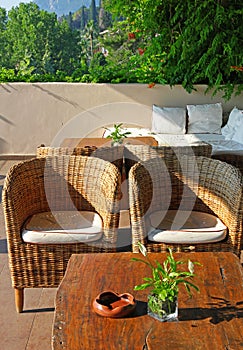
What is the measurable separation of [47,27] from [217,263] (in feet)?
141

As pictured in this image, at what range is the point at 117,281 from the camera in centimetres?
235

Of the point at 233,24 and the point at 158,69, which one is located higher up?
the point at 233,24

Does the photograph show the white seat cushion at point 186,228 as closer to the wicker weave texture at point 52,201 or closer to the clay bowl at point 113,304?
the wicker weave texture at point 52,201

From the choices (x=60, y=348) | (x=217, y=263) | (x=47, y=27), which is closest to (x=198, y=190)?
(x=217, y=263)

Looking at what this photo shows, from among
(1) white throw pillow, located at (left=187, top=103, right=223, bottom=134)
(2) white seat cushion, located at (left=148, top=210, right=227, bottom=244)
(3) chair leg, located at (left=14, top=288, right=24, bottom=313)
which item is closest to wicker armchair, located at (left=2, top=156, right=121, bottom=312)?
(3) chair leg, located at (left=14, top=288, right=24, bottom=313)

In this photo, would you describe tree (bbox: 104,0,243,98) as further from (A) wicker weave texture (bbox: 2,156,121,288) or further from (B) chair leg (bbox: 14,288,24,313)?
(B) chair leg (bbox: 14,288,24,313)

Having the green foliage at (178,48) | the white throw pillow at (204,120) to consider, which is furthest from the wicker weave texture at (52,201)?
the green foliage at (178,48)

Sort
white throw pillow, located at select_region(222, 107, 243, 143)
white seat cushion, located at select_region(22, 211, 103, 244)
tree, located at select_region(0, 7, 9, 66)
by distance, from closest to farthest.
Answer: white seat cushion, located at select_region(22, 211, 103, 244)
white throw pillow, located at select_region(222, 107, 243, 143)
tree, located at select_region(0, 7, 9, 66)

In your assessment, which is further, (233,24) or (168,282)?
(233,24)

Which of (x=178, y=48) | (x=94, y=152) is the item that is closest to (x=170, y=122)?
(x=178, y=48)

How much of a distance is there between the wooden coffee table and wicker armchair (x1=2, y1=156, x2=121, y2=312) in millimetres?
506

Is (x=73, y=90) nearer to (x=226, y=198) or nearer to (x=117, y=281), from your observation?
(x=226, y=198)

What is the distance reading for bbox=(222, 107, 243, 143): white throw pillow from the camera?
6.10 meters

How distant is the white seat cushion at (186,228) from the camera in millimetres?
3008
